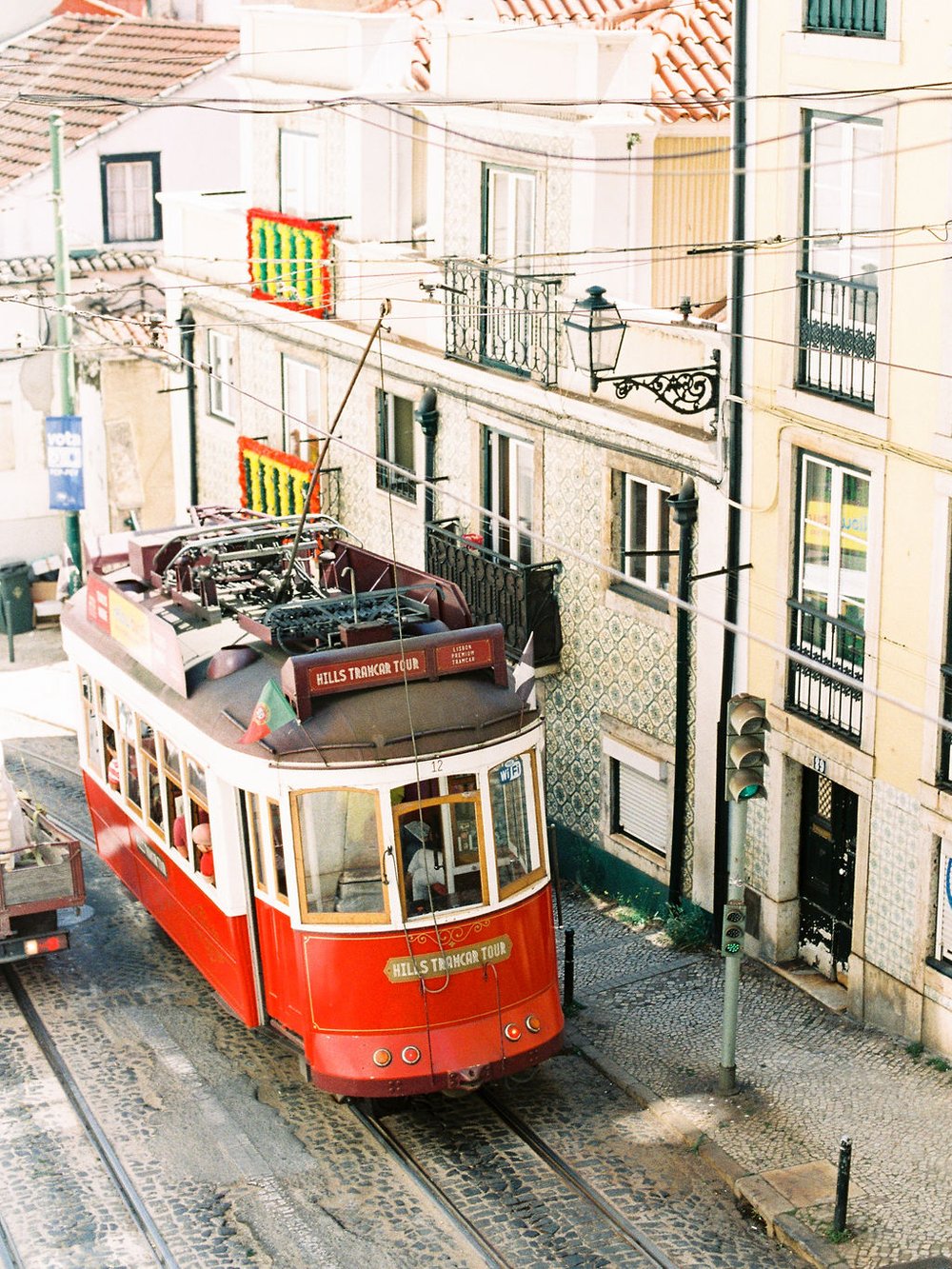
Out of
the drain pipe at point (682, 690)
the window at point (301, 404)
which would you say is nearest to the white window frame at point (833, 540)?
the drain pipe at point (682, 690)

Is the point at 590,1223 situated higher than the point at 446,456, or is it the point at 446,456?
the point at 446,456

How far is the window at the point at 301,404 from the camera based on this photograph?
24.7 meters

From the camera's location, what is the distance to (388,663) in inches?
548

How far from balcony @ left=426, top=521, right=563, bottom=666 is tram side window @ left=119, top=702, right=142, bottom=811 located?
396 centimetres

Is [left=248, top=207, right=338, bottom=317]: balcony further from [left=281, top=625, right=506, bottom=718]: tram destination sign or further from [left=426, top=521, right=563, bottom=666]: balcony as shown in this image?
[left=281, top=625, right=506, bottom=718]: tram destination sign

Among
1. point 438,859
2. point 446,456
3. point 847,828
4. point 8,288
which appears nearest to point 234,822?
point 438,859

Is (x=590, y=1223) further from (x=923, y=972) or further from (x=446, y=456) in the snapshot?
(x=446, y=456)

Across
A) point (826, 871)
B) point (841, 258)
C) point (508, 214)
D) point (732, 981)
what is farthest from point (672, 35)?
point (732, 981)

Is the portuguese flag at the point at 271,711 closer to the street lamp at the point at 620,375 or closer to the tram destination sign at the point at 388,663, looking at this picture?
the tram destination sign at the point at 388,663

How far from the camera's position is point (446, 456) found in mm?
21703

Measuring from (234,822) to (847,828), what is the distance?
17.1 ft

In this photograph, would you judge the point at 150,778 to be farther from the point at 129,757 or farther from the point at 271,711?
the point at 271,711

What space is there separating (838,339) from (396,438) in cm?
806

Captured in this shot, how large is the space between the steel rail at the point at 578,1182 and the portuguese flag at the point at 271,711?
345cm
